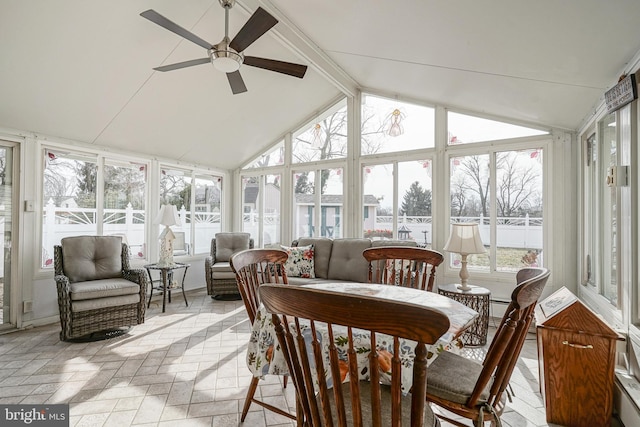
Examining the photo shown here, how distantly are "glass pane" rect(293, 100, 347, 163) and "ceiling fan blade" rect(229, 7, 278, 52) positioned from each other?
2925 mm

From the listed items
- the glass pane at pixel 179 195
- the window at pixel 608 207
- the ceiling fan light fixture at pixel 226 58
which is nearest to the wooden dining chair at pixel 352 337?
the window at pixel 608 207

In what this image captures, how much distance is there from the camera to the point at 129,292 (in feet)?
11.1

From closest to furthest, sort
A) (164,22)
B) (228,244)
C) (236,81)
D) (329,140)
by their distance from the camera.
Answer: (164,22)
(236,81)
(228,244)
(329,140)

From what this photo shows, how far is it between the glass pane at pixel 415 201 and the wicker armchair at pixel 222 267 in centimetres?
251

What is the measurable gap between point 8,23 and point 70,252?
7.06ft

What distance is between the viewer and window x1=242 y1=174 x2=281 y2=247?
5.83 m

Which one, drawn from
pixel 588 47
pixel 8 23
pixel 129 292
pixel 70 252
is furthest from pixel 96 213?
pixel 588 47

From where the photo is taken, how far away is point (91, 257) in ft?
11.8

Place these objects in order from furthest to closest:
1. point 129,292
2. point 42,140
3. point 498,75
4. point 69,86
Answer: point 42,140, point 129,292, point 69,86, point 498,75

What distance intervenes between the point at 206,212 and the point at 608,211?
539cm

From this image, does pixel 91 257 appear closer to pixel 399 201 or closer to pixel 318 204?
pixel 318 204

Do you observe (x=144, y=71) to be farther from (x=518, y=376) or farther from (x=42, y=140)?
(x=518, y=376)

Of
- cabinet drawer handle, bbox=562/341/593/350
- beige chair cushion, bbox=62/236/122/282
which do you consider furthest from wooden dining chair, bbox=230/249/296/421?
beige chair cushion, bbox=62/236/122/282

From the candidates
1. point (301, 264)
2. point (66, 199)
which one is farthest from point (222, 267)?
point (66, 199)
